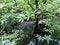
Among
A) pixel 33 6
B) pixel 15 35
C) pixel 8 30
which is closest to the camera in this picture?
pixel 15 35

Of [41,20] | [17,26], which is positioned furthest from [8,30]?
[41,20]

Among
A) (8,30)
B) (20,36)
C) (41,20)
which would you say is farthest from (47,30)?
(8,30)

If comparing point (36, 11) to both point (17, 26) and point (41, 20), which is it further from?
point (17, 26)

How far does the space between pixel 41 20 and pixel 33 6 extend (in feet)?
1.10

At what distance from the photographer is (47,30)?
305cm

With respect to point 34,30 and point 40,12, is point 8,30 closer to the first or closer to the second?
point 34,30

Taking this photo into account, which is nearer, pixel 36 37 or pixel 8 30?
pixel 36 37

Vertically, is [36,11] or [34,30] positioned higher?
[36,11]

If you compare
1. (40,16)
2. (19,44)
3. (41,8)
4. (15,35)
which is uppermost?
(41,8)

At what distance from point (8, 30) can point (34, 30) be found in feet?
1.84

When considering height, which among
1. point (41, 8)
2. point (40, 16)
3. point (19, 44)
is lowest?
point (19, 44)

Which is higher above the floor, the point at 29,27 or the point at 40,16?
the point at 40,16

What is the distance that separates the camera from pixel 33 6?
122 inches

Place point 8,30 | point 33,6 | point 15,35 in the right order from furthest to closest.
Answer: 1. point 8,30
2. point 33,6
3. point 15,35
